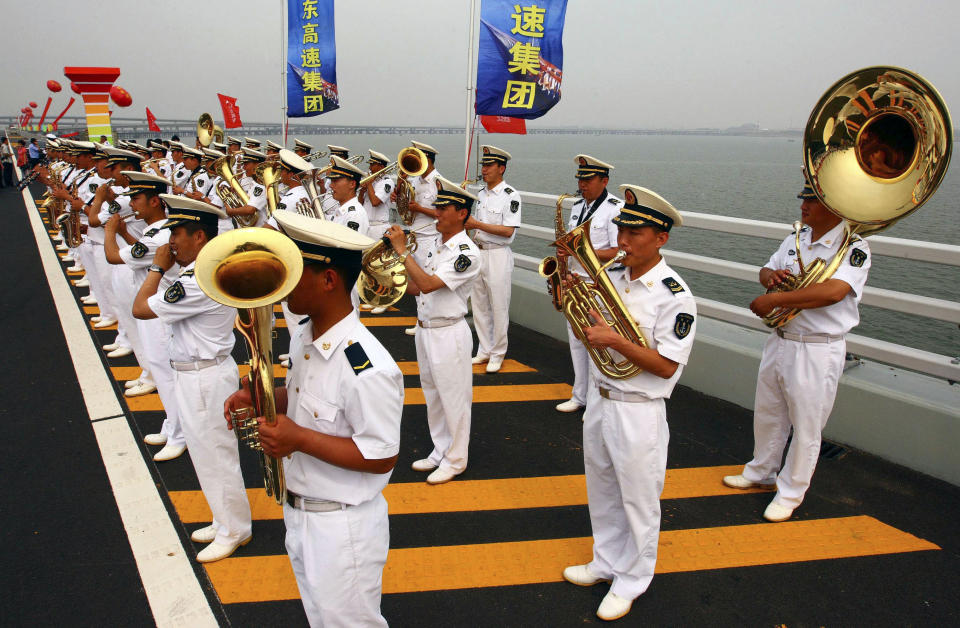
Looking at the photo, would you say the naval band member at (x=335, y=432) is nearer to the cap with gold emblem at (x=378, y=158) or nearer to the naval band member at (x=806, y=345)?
the naval band member at (x=806, y=345)

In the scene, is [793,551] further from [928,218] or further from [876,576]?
[928,218]

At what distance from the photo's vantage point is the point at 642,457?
10.6ft

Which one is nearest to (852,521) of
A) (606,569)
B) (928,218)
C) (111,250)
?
(606,569)

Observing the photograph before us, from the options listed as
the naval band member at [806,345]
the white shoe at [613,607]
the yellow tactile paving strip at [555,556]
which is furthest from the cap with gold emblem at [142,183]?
the naval band member at [806,345]

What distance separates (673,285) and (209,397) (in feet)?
9.43

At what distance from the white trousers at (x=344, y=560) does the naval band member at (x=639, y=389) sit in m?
1.44

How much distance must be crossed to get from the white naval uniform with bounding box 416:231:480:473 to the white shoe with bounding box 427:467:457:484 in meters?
0.04

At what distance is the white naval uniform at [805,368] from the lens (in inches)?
160

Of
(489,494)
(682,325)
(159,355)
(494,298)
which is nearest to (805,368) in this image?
(682,325)

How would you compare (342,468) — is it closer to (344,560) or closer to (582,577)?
(344,560)

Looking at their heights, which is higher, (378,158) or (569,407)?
(378,158)

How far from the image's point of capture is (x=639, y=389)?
3209 millimetres

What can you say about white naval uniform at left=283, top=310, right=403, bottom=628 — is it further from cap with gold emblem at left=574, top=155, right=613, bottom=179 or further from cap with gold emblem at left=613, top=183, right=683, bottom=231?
cap with gold emblem at left=574, top=155, right=613, bottom=179

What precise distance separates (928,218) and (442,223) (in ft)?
54.1
